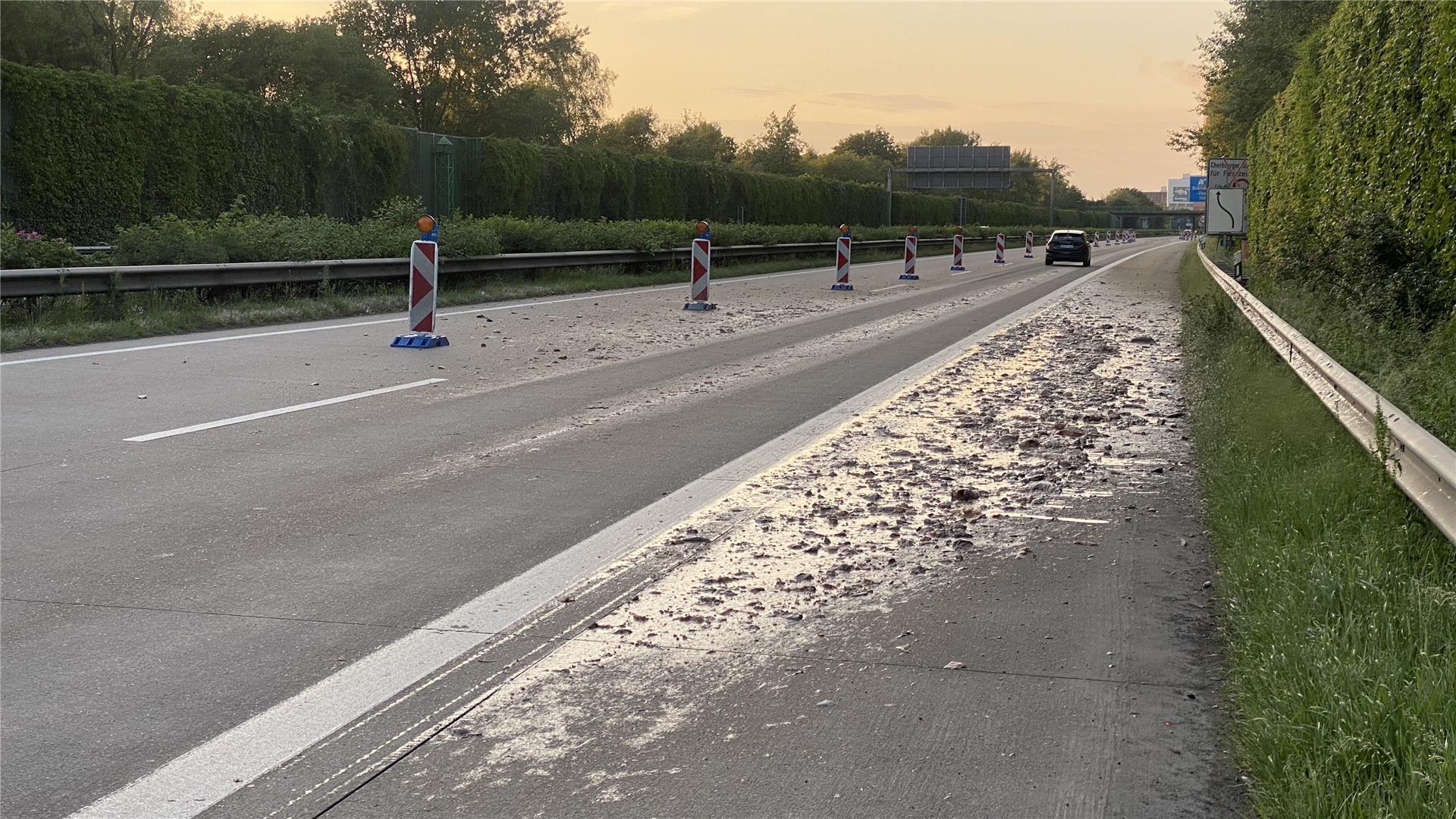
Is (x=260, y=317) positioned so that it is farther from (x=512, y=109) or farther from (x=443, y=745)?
(x=512, y=109)

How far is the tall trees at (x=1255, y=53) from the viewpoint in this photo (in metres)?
37.6

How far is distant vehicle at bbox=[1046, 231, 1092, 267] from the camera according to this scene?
47000 millimetres

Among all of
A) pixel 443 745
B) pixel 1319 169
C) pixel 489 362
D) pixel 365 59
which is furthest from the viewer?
pixel 365 59

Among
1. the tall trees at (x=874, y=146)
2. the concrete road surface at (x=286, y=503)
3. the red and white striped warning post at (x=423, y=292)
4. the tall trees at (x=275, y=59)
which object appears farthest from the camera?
the tall trees at (x=874, y=146)

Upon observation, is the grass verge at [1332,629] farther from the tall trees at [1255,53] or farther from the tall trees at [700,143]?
the tall trees at [700,143]

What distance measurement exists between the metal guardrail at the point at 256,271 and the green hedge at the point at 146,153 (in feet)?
15.6

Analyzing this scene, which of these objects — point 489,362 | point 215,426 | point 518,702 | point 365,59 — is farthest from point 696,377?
point 365,59

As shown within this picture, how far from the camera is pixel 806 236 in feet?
139

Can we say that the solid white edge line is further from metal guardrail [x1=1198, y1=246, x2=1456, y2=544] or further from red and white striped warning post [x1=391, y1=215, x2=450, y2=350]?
metal guardrail [x1=1198, y1=246, x2=1456, y2=544]

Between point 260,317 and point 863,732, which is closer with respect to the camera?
point 863,732

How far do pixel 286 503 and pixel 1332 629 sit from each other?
4.61 meters

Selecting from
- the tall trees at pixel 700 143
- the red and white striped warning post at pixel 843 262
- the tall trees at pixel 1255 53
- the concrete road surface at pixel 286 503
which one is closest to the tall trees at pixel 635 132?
the tall trees at pixel 700 143

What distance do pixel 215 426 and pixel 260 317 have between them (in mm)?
7848

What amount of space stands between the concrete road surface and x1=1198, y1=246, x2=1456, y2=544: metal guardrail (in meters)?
2.91
